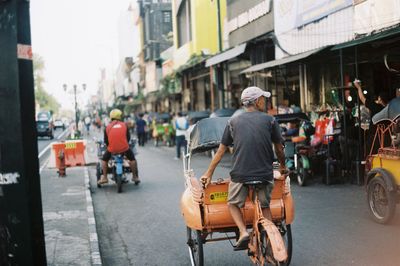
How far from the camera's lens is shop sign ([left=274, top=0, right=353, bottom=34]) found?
15.0 metres

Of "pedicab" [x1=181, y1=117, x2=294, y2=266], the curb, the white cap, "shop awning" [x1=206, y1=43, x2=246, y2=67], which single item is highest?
"shop awning" [x1=206, y1=43, x2=246, y2=67]

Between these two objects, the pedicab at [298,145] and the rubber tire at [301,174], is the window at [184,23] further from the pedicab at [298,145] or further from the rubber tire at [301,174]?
the rubber tire at [301,174]

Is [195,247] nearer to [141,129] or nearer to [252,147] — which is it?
[252,147]

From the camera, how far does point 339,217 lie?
8.59m

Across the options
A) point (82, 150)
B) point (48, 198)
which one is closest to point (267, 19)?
point (82, 150)

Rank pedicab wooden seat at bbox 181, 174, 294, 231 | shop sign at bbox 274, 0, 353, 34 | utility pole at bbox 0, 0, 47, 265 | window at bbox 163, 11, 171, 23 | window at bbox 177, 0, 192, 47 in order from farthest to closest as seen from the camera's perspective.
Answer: window at bbox 163, 11, 171, 23, window at bbox 177, 0, 192, 47, shop sign at bbox 274, 0, 353, 34, pedicab wooden seat at bbox 181, 174, 294, 231, utility pole at bbox 0, 0, 47, 265

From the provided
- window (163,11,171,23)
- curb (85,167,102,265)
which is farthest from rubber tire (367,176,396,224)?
window (163,11,171,23)

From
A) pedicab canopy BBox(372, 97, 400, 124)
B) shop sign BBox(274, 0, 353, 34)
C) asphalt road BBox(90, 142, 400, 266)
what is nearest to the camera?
asphalt road BBox(90, 142, 400, 266)

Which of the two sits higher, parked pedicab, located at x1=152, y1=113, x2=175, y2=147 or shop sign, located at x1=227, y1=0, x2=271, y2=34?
shop sign, located at x1=227, y1=0, x2=271, y2=34

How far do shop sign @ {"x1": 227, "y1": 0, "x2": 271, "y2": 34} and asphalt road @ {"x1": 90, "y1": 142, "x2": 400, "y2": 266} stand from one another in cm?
974

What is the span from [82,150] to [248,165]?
44.5 ft

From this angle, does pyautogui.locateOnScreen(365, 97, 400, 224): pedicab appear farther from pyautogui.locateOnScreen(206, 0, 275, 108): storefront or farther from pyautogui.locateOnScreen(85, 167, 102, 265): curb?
pyautogui.locateOnScreen(206, 0, 275, 108): storefront

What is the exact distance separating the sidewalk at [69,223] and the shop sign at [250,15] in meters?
9.89

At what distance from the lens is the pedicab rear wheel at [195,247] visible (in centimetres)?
552
